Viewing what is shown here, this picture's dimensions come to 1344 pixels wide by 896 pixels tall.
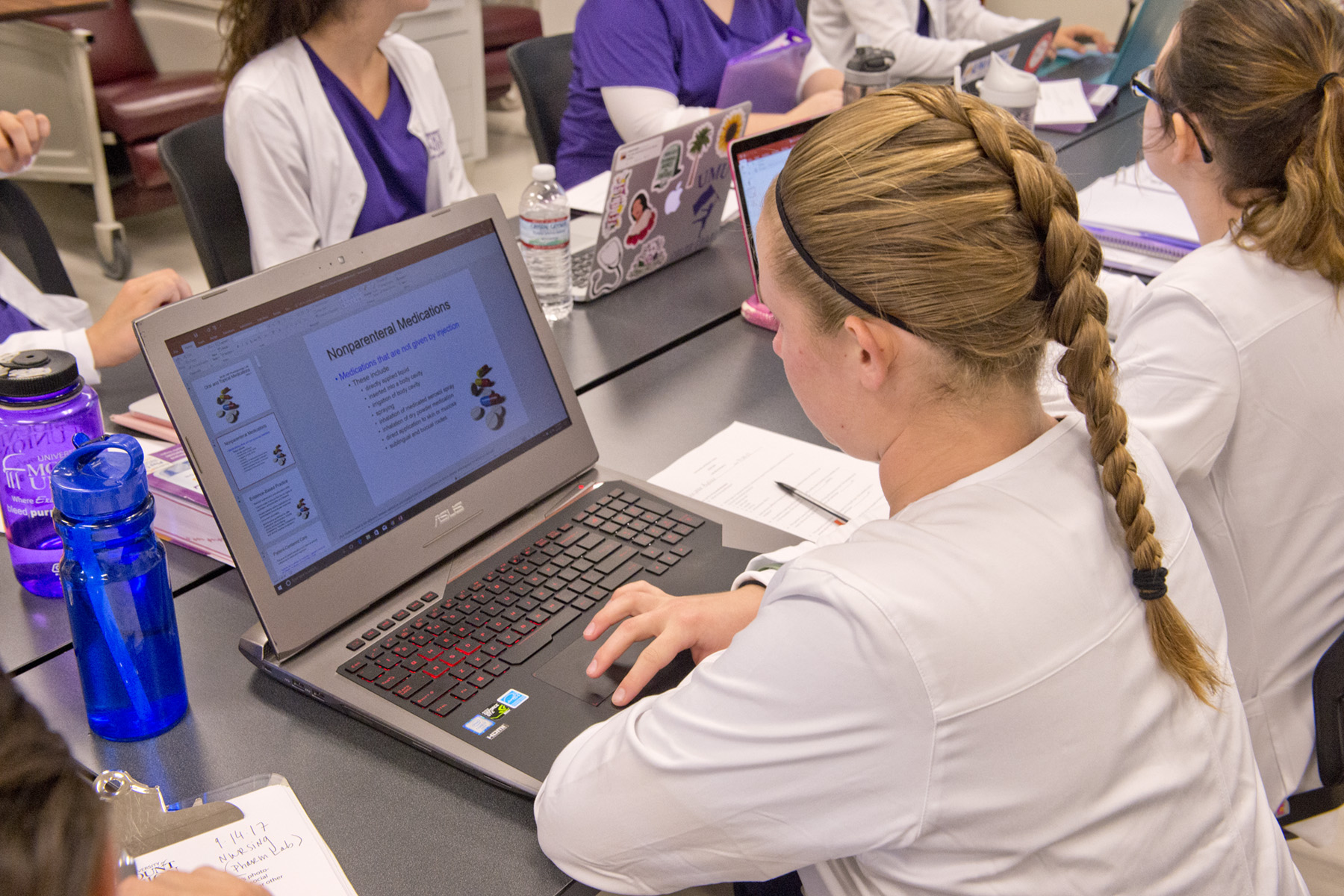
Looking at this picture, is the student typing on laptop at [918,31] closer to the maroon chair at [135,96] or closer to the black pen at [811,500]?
the maroon chair at [135,96]

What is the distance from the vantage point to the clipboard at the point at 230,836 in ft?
2.39

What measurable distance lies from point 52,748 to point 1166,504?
74 cm

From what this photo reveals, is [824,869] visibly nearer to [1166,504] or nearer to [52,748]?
[1166,504]

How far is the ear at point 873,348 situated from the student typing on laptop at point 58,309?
0.86 metres

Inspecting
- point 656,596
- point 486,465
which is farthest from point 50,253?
point 656,596

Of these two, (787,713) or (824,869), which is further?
(824,869)

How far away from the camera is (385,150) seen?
2.00 meters

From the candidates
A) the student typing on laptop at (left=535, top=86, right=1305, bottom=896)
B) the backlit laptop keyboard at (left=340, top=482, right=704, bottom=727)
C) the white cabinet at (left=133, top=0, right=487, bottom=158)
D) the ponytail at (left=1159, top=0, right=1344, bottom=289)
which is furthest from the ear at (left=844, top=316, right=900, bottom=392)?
the white cabinet at (left=133, top=0, right=487, bottom=158)

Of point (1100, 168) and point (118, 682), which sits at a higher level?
point (118, 682)

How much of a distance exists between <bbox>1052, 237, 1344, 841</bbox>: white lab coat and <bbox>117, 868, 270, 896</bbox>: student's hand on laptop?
90 centimetres

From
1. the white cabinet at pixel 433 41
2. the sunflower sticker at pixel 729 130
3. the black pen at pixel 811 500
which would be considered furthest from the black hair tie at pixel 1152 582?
the white cabinet at pixel 433 41

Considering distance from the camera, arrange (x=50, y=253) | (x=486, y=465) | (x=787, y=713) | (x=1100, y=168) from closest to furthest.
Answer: (x=787, y=713) → (x=486, y=465) → (x=50, y=253) → (x=1100, y=168)

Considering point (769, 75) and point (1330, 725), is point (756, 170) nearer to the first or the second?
point (769, 75)

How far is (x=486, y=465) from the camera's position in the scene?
3.54 ft
